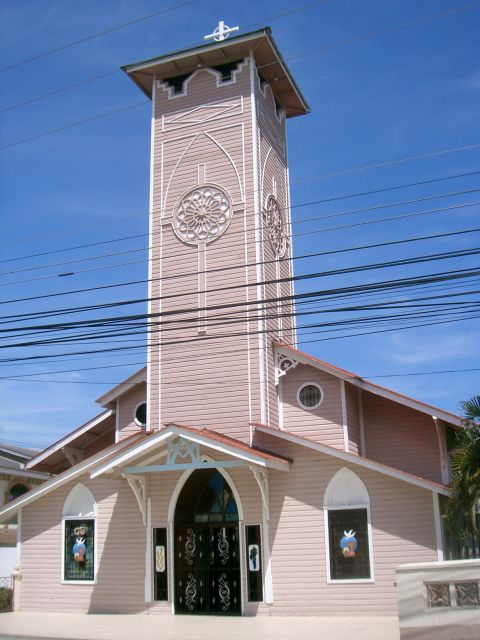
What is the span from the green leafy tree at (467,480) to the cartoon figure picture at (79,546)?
33.1 feet

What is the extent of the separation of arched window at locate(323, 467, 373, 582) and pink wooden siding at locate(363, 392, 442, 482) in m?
2.59

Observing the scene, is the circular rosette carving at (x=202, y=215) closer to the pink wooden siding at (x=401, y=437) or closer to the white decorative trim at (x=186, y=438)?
the white decorative trim at (x=186, y=438)

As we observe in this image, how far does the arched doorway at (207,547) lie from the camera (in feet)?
65.1

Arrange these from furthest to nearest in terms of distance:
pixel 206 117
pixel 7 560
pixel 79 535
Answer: pixel 7 560, pixel 206 117, pixel 79 535

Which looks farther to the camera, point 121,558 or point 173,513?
point 121,558

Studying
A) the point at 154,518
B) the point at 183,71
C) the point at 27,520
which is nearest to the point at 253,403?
the point at 154,518

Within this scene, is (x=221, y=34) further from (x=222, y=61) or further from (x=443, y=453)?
(x=443, y=453)

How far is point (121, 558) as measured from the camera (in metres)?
20.8

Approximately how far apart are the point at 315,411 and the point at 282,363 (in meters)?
1.66

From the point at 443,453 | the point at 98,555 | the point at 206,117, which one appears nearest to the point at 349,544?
the point at 443,453

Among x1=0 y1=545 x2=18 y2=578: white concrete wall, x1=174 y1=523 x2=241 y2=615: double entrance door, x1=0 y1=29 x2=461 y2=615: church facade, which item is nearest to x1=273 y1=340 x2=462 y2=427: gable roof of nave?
x1=0 y1=29 x2=461 y2=615: church facade

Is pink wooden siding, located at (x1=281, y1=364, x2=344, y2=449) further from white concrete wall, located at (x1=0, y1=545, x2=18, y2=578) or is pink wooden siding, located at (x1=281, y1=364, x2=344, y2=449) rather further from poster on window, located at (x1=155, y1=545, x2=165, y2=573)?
white concrete wall, located at (x1=0, y1=545, x2=18, y2=578)

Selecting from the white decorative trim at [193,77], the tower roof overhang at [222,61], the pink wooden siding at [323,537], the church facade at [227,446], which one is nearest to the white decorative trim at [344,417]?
the church facade at [227,446]

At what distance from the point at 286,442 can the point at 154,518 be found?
4.15 m
